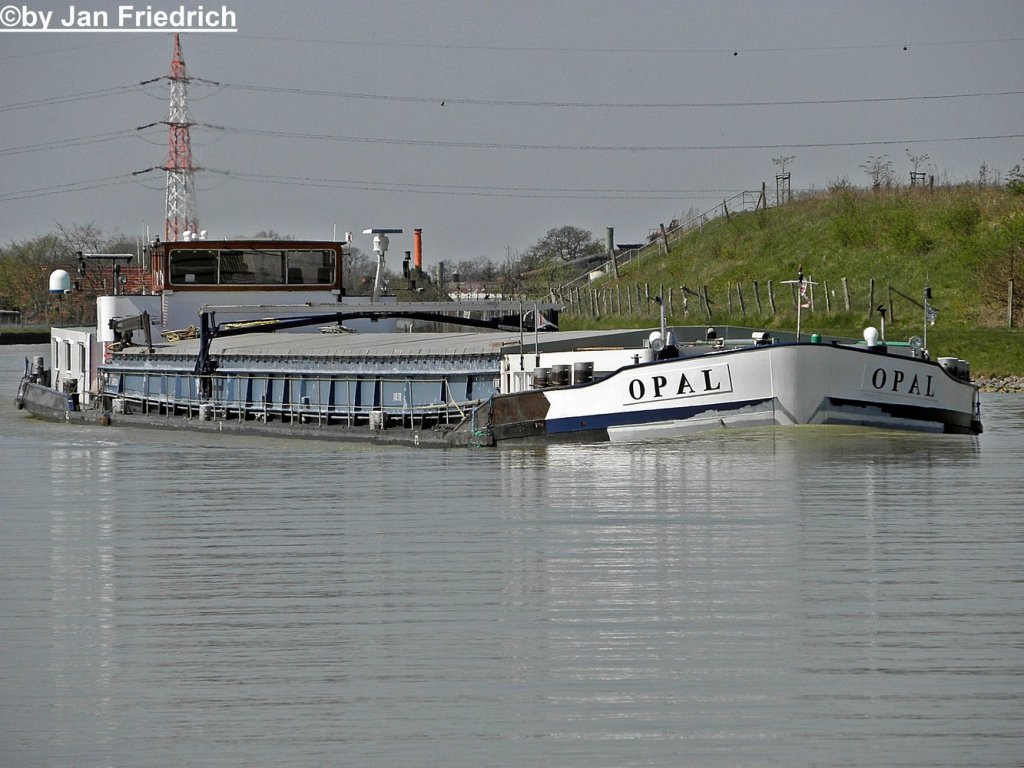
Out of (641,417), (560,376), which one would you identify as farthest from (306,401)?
(641,417)

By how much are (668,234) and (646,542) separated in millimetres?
77735

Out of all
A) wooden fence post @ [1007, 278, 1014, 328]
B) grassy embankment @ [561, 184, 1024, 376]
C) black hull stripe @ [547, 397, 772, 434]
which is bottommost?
black hull stripe @ [547, 397, 772, 434]

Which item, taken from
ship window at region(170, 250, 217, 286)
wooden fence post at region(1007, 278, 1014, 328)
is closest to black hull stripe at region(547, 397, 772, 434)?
ship window at region(170, 250, 217, 286)

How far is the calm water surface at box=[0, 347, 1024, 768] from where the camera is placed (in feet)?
31.8

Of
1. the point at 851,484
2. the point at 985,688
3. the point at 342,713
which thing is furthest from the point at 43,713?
the point at 851,484

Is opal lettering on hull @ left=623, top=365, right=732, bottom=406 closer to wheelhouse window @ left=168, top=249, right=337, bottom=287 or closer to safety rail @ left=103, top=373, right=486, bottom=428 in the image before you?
safety rail @ left=103, top=373, right=486, bottom=428

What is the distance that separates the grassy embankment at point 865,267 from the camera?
54031 millimetres

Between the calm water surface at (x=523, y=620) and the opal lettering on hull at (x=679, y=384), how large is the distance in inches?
121

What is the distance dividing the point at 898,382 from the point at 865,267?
43524mm

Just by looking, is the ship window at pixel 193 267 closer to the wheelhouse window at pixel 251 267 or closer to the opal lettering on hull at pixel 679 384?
the wheelhouse window at pixel 251 267

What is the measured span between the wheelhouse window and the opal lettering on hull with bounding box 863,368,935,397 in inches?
668

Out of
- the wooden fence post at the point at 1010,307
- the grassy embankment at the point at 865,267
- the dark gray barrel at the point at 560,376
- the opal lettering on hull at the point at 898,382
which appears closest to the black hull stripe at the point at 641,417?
the dark gray barrel at the point at 560,376

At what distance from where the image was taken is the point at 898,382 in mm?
26812

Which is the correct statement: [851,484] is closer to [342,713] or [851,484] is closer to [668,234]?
[342,713]
